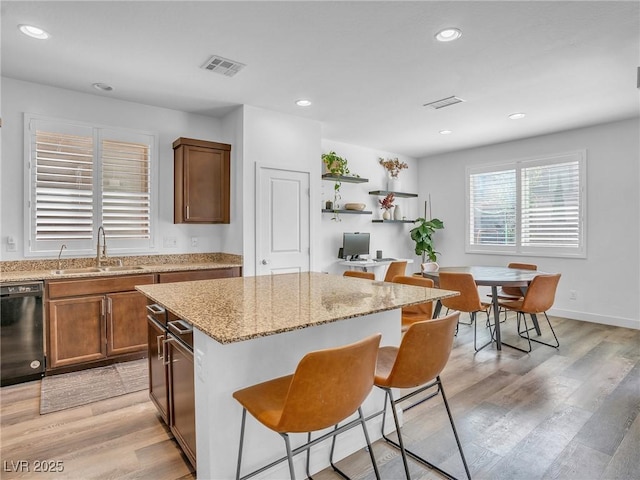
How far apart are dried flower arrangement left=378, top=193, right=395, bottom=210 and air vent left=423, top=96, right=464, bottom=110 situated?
228 cm

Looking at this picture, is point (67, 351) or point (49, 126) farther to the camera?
point (49, 126)

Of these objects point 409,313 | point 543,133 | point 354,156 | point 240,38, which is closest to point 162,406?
point 409,313

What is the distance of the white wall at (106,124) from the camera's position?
3467 millimetres

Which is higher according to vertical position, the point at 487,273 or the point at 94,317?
the point at 487,273

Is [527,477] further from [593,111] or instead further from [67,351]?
[593,111]

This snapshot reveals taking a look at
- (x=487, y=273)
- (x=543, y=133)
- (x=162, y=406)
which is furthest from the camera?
(x=543, y=133)

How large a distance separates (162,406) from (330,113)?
141 inches

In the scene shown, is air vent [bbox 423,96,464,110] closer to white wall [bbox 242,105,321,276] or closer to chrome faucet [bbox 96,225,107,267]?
white wall [bbox 242,105,321,276]

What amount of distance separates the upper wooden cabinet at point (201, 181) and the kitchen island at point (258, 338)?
6.52 feet

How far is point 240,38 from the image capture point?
271 centimetres

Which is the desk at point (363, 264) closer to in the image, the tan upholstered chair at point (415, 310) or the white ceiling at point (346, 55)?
the white ceiling at point (346, 55)

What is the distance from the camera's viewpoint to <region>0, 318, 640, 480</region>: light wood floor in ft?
6.53

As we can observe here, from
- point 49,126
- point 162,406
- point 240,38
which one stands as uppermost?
point 240,38

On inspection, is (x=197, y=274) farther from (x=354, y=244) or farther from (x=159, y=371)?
(x=354, y=244)
